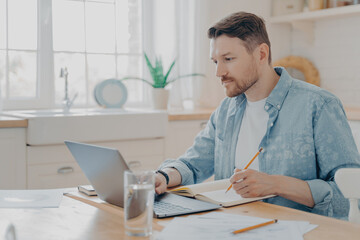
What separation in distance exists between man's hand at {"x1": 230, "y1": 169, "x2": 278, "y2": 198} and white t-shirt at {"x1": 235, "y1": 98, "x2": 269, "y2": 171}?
0.34 m

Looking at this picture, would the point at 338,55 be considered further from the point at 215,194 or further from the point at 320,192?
the point at 215,194

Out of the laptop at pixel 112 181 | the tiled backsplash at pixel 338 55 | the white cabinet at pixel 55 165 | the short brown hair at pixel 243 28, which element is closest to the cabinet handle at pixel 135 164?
the white cabinet at pixel 55 165

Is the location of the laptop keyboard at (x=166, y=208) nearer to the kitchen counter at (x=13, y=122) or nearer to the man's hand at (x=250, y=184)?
the man's hand at (x=250, y=184)

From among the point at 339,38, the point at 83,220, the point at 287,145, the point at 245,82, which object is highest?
the point at 339,38

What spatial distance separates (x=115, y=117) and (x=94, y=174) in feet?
5.33

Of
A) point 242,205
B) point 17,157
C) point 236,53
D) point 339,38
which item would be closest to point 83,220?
point 242,205

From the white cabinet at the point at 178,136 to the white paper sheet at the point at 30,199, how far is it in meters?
1.68

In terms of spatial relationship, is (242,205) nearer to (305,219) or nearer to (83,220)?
(305,219)

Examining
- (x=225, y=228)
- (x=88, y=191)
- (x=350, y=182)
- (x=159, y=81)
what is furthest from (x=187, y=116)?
(x=225, y=228)

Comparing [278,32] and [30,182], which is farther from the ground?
[278,32]

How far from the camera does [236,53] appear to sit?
5.78ft

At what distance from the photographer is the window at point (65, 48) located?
10.9 ft

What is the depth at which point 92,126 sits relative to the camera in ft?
9.39

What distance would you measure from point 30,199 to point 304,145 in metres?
0.88
